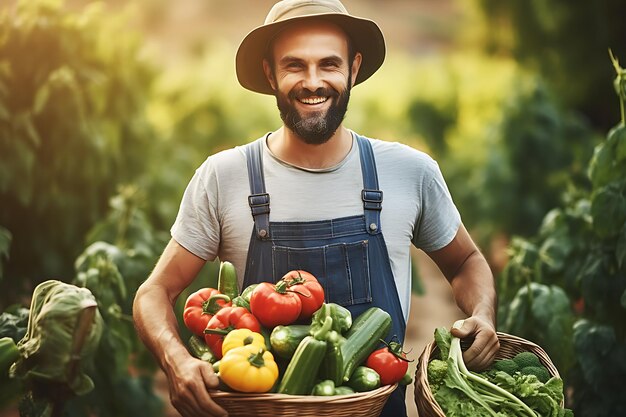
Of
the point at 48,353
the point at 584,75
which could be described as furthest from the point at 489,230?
the point at 48,353

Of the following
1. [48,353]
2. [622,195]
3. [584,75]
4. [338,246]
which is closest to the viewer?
→ [48,353]

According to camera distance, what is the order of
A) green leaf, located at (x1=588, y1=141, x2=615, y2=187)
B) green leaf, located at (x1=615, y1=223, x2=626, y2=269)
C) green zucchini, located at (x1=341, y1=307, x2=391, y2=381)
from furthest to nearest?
green leaf, located at (x1=588, y1=141, x2=615, y2=187) → green leaf, located at (x1=615, y1=223, x2=626, y2=269) → green zucchini, located at (x1=341, y1=307, x2=391, y2=381)

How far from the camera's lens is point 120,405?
16.5 feet

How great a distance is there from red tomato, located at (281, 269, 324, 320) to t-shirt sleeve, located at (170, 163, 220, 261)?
60 cm

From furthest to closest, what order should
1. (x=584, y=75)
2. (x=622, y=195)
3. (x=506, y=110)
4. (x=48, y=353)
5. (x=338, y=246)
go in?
(x=584, y=75), (x=506, y=110), (x=622, y=195), (x=338, y=246), (x=48, y=353)

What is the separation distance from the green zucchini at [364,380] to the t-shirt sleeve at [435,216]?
0.89 metres

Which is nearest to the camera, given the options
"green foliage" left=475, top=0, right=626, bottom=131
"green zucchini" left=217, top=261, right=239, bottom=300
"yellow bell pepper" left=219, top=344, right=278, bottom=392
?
"yellow bell pepper" left=219, top=344, right=278, bottom=392

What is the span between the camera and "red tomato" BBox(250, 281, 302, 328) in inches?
109

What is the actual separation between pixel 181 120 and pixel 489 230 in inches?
149

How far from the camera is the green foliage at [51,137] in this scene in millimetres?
5297

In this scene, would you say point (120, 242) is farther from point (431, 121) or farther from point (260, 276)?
point (431, 121)

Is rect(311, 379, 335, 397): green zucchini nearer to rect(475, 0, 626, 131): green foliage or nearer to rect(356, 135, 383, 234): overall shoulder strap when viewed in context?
rect(356, 135, 383, 234): overall shoulder strap

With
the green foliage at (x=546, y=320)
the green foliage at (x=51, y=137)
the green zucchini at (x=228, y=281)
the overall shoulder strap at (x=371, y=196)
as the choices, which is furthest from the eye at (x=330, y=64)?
the green foliage at (x=51, y=137)

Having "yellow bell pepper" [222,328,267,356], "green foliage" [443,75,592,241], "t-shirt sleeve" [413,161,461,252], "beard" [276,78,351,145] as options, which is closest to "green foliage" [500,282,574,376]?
"t-shirt sleeve" [413,161,461,252]
